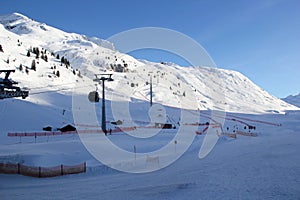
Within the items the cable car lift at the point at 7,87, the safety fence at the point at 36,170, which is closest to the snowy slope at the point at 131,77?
the cable car lift at the point at 7,87

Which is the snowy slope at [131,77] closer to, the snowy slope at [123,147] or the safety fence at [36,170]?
the snowy slope at [123,147]

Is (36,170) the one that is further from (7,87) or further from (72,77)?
(72,77)

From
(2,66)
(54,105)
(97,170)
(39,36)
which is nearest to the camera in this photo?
(97,170)

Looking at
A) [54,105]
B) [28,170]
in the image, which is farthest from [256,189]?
[54,105]

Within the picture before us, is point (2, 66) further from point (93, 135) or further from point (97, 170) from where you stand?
point (97, 170)

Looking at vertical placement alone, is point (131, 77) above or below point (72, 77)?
above

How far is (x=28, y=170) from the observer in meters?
18.5

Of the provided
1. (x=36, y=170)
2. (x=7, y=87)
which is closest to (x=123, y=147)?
(x=36, y=170)

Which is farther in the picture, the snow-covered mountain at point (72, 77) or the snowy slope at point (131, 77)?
the snowy slope at point (131, 77)

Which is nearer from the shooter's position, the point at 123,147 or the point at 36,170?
the point at 36,170

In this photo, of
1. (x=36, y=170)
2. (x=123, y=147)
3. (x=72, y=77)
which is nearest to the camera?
(x=36, y=170)

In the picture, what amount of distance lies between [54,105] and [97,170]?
4204 centimetres

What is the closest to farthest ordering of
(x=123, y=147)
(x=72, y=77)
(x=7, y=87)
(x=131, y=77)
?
(x=7, y=87) < (x=123, y=147) < (x=72, y=77) < (x=131, y=77)

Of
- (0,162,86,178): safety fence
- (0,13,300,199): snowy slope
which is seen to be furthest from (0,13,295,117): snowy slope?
(0,162,86,178): safety fence
